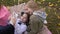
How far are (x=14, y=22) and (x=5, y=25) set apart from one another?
18 centimetres

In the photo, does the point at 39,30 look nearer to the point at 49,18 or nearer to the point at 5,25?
the point at 5,25

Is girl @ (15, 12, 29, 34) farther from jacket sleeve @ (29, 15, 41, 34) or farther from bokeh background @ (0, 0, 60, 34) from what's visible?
bokeh background @ (0, 0, 60, 34)

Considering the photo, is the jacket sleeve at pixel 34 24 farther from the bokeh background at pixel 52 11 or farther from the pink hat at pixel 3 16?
the bokeh background at pixel 52 11

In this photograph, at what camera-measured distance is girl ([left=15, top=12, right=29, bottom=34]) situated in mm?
4316

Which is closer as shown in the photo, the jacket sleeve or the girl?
the jacket sleeve

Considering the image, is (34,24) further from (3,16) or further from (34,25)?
(3,16)

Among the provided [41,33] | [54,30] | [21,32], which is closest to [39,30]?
[41,33]

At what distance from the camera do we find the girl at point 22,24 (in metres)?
4.32

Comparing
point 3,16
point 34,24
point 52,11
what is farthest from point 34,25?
point 52,11

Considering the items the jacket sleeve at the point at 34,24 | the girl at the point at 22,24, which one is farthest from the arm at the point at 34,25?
the girl at the point at 22,24

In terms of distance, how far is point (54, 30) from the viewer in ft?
19.0

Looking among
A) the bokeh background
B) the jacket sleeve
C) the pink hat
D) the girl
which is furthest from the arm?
the bokeh background

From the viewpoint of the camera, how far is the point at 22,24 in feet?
14.2

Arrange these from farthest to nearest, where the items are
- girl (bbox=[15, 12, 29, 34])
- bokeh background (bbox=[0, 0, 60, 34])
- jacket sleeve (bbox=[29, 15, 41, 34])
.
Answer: bokeh background (bbox=[0, 0, 60, 34]), girl (bbox=[15, 12, 29, 34]), jacket sleeve (bbox=[29, 15, 41, 34])
